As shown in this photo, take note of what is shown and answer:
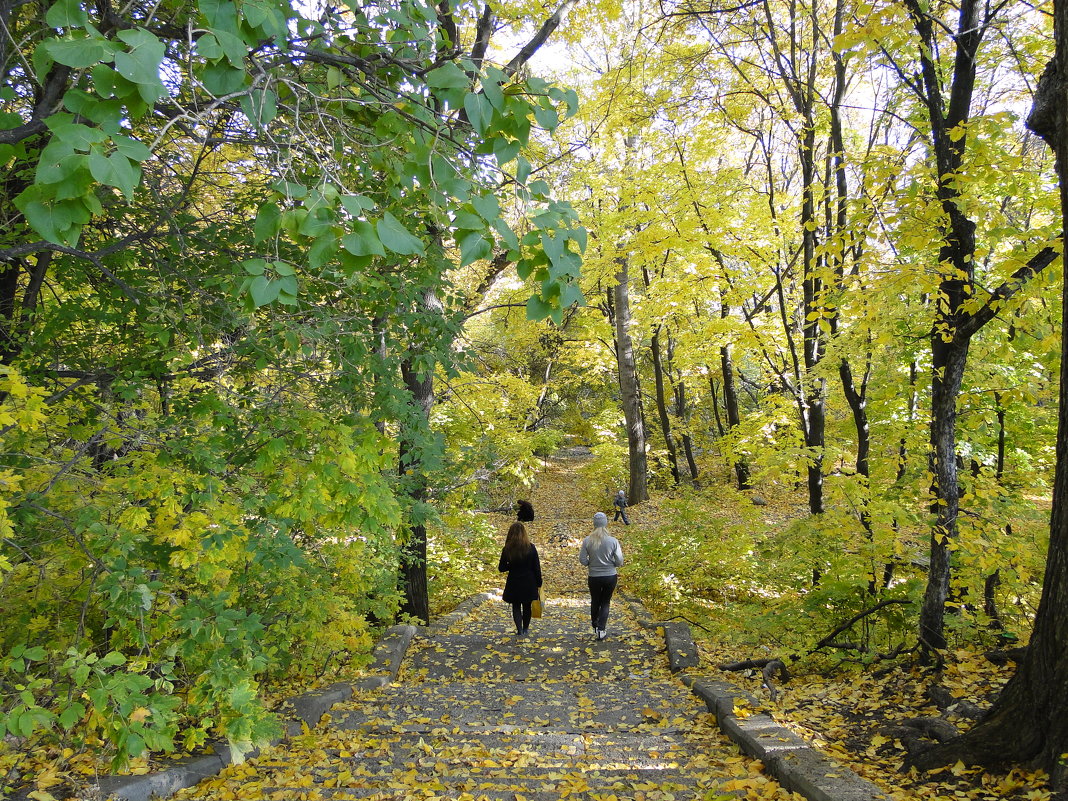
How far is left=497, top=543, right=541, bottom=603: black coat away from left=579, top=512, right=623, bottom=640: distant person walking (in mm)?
635

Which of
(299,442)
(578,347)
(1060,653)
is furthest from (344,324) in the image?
(578,347)

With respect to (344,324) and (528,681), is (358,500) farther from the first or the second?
(528,681)

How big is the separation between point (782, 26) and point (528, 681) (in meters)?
9.35

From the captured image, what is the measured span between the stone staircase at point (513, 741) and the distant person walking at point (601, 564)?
1.72 ft

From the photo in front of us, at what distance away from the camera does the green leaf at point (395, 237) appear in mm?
1736

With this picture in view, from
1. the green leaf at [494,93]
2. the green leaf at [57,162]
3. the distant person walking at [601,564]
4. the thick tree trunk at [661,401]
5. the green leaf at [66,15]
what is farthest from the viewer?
the thick tree trunk at [661,401]

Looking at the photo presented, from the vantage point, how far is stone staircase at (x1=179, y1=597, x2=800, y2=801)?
3609 mm

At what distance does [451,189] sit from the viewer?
218cm

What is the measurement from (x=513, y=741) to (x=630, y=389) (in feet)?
44.0

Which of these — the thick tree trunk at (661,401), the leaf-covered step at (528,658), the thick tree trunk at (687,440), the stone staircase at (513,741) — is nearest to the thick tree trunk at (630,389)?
the thick tree trunk at (661,401)

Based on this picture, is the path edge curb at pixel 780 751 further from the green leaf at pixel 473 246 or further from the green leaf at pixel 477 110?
the green leaf at pixel 477 110

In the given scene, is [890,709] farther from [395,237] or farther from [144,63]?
[144,63]

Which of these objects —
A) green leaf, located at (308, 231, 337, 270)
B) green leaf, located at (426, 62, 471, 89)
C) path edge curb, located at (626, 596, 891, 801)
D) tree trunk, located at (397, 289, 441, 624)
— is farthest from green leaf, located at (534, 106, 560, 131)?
tree trunk, located at (397, 289, 441, 624)

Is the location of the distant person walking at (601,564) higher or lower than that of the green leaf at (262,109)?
lower
